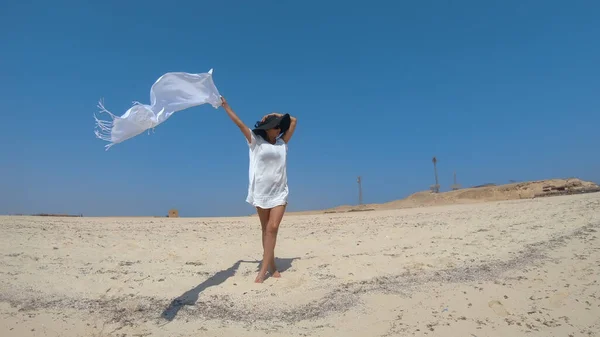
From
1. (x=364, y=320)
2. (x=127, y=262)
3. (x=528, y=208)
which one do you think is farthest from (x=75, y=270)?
(x=528, y=208)

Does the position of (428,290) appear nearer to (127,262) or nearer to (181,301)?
(181,301)

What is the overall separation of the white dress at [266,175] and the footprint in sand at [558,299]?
10.4 feet

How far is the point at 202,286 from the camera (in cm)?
498

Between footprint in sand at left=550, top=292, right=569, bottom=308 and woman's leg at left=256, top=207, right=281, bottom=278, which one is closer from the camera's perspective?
footprint in sand at left=550, top=292, right=569, bottom=308

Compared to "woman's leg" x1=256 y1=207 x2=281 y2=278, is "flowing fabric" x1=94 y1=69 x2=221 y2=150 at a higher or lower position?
higher

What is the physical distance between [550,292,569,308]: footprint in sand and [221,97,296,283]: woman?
306 centimetres

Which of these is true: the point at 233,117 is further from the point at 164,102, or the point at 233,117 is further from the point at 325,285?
the point at 325,285

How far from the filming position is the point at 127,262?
6031 millimetres

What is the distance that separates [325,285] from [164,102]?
2.92 metres

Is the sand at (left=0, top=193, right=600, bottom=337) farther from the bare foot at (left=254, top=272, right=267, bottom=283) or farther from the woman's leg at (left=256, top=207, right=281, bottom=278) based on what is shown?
the woman's leg at (left=256, top=207, right=281, bottom=278)

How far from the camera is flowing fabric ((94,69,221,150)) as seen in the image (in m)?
4.52

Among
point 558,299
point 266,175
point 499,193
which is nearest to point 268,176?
point 266,175

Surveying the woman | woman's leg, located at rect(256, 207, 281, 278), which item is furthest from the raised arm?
woman's leg, located at rect(256, 207, 281, 278)

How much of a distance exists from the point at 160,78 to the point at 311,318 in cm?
329
